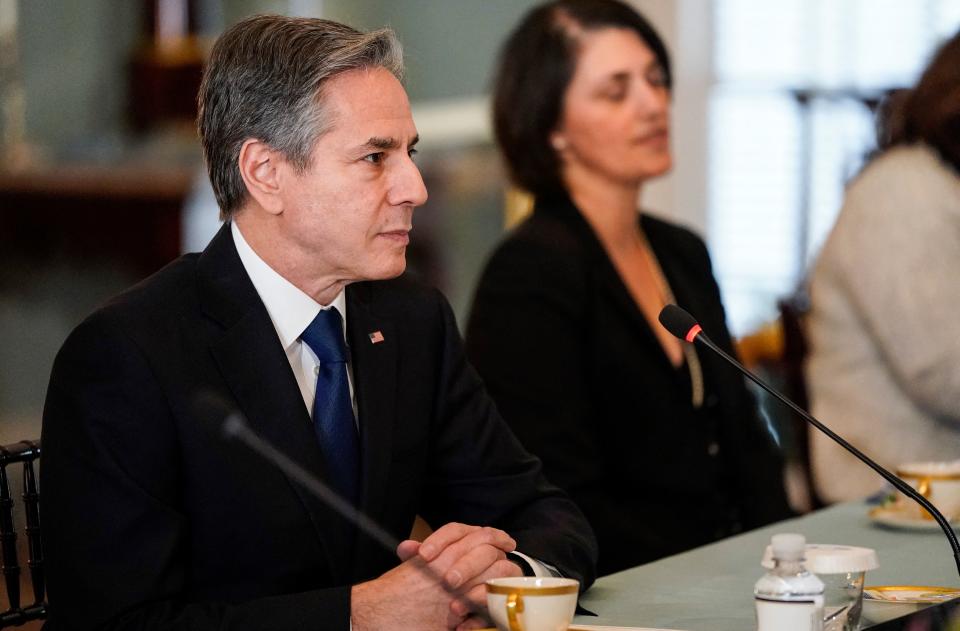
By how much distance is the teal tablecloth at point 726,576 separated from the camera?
1632 mm

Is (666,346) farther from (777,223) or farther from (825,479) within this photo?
(777,223)

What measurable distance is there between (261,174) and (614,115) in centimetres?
117

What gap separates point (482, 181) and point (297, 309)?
4825mm

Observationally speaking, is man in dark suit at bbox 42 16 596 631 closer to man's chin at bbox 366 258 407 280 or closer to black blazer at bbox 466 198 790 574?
man's chin at bbox 366 258 407 280

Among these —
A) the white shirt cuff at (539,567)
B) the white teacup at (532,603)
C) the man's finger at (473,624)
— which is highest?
the white teacup at (532,603)

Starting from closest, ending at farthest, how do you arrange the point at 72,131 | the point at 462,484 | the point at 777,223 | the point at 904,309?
the point at 462,484 < the point at 904,309 < the point at 777,223 < the point at 72,131

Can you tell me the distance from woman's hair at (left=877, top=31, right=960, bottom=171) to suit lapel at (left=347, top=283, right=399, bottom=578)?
1332 millimetres

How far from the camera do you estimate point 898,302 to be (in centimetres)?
269

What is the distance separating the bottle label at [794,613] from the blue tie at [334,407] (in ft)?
1.87

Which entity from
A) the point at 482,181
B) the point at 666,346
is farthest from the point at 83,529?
the point at 482,181

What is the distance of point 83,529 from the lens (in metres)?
1.55

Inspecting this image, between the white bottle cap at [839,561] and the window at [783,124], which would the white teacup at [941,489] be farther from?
the window at [783,124]

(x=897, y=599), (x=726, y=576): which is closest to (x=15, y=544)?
(x=726, y=576)

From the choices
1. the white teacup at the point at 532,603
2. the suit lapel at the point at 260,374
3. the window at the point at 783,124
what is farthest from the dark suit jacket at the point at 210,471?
the window at the point at 783,124
